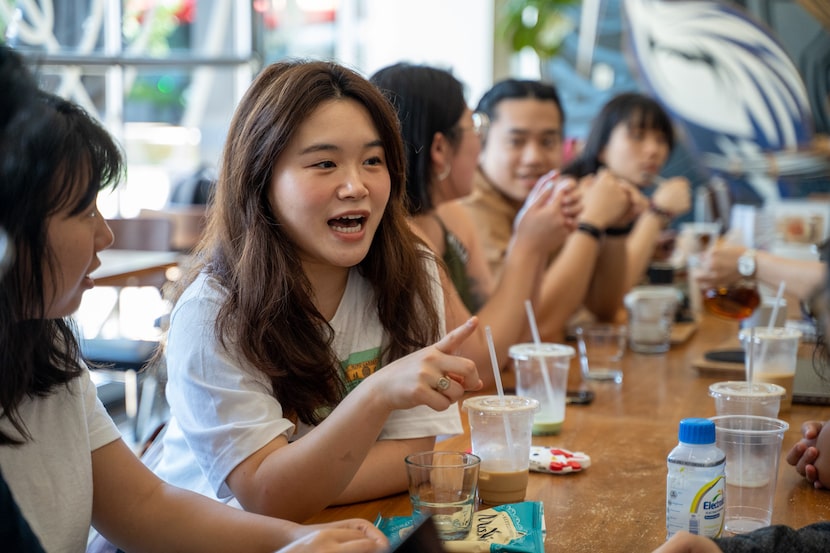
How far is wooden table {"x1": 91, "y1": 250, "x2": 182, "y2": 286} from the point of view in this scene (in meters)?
2.98

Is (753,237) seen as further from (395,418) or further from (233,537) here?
(233,537)

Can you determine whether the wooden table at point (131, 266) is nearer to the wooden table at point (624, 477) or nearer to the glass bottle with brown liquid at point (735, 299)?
the wooden table at point (624, 477)

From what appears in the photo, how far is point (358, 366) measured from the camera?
148 cm

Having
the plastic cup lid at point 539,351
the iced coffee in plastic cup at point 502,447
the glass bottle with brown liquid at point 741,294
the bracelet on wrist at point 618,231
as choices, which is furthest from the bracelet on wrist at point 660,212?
the iced coffee in plastic cup at point 502,447

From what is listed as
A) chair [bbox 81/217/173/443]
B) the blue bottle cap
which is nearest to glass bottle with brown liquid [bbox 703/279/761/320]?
the blue bottle cap

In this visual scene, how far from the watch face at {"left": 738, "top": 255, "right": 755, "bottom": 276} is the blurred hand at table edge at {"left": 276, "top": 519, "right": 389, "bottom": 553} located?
1.44m

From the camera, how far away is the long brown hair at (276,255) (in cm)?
137

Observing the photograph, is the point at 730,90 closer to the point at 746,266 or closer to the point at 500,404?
the point at 746,266

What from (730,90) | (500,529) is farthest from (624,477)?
(730,90)

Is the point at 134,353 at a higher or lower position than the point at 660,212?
lower

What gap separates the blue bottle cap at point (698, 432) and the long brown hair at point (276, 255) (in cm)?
52

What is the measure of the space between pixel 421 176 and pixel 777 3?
14.5 ft

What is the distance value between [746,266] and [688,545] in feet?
4.40

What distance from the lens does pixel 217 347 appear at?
1.33m
